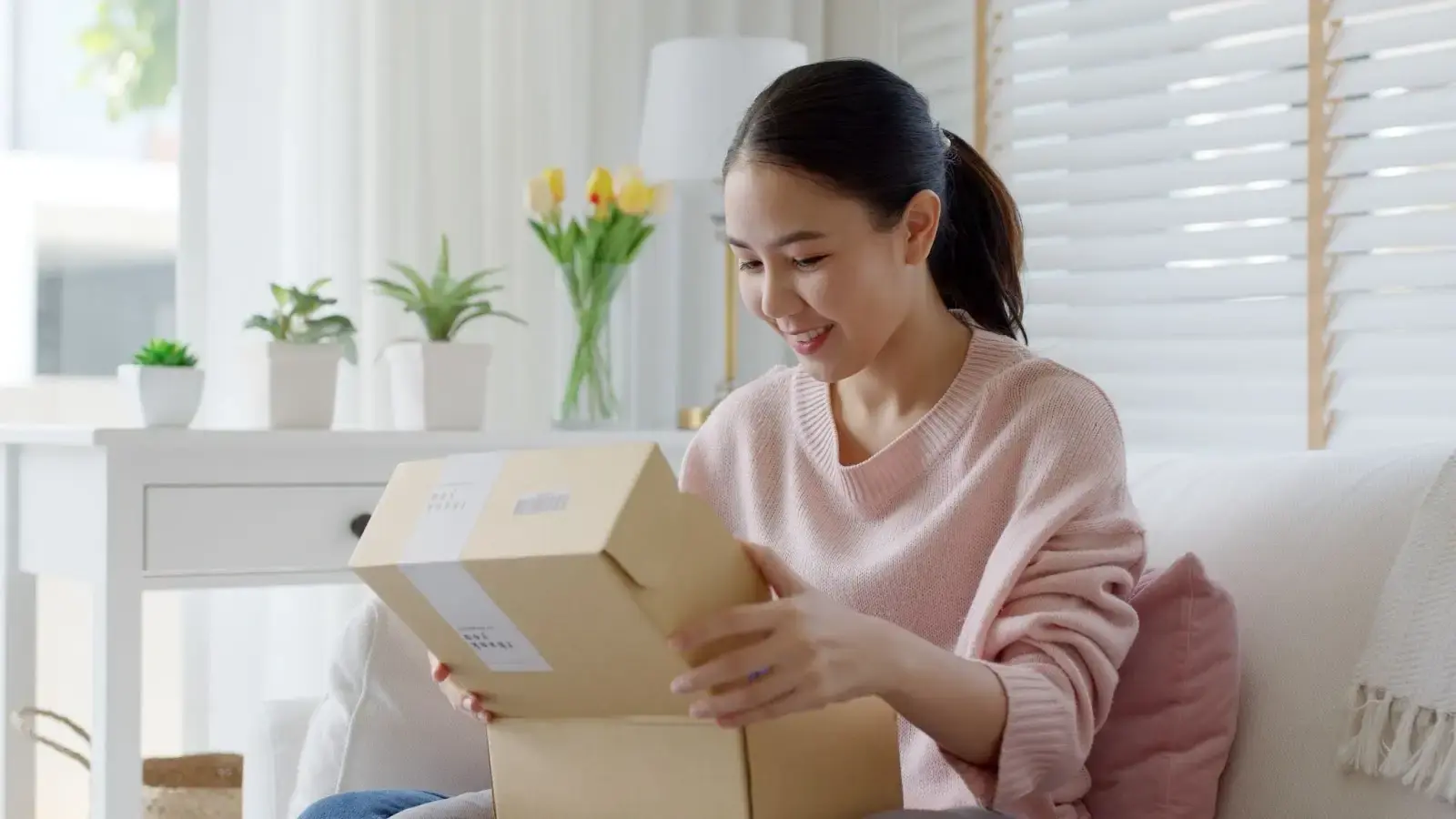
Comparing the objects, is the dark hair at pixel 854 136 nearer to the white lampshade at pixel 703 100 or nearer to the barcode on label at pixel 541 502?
the barcode on label at pixel 541 502

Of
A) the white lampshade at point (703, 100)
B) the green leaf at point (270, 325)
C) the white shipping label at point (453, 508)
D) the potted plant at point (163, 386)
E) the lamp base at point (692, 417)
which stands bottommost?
the white shipping label at point (453, 508)

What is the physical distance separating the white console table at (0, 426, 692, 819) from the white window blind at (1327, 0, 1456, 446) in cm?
105

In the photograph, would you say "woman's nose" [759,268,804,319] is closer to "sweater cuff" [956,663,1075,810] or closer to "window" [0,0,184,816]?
"sweater cuff" [956,663,1075,810]

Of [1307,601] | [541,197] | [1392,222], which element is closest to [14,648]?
[541,197]

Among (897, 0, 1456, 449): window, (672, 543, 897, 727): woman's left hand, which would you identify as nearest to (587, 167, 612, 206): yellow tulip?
(897, 0, 1456, 449): window

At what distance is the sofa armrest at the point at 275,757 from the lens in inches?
60.1

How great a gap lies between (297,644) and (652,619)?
165 cm

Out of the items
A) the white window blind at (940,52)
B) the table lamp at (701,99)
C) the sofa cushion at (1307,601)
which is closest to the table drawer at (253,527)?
the table lamp at (701,99)

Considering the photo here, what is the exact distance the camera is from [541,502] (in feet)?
2.90

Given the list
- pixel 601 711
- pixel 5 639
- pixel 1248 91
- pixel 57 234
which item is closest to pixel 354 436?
pixel 5 639

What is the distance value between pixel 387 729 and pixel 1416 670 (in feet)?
2.58

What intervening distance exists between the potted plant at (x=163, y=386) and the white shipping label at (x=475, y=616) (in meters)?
1.03

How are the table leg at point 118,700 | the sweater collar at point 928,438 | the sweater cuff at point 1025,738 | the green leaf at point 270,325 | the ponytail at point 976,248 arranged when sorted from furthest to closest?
the green leaf at point 270,325 < the table leg at point 118,700 < the ponytail at point 976,248 < the sweater collar at point 928,438 < the sweater cuff at point 1025,738

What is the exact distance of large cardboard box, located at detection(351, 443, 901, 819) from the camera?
2.85ft
